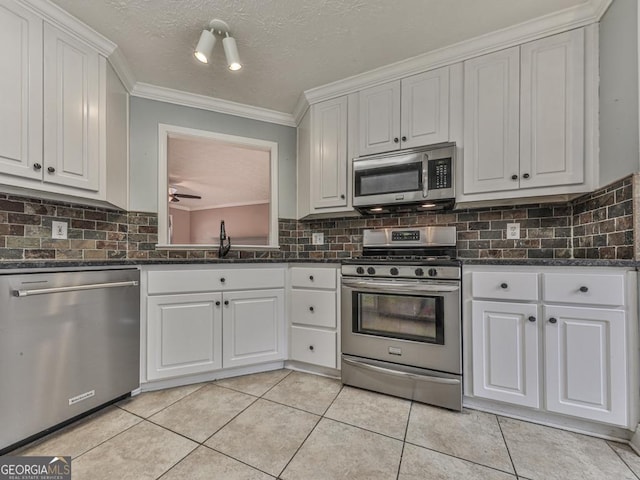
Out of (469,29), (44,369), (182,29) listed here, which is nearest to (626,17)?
(469,29)

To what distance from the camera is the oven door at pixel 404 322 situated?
5.65 feet

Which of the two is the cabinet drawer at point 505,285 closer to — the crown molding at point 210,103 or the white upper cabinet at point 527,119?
the white upper cabinet at point 527,119

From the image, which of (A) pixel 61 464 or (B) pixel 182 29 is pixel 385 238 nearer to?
(B) pixel 182 29

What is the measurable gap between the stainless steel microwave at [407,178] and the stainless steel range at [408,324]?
316mm

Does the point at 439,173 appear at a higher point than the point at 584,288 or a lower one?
higher

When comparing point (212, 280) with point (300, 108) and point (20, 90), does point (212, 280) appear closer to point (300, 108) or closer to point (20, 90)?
point (20, 90)

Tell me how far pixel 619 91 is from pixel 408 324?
5.39ft

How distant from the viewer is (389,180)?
6.91 feet

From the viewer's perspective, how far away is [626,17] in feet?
4.61

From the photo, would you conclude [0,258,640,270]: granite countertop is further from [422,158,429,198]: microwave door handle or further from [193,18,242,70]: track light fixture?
[193,18,242,70]: track light fixture

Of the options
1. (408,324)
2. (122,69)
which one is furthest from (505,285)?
(122,69)

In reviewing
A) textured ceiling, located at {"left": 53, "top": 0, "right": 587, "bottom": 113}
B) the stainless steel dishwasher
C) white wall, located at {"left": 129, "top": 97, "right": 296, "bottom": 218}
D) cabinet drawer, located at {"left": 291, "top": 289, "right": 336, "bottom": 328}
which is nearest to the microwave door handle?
textured ceiling, located at {"left": 53, "top": 0, "right": 587, "bottom": 113}

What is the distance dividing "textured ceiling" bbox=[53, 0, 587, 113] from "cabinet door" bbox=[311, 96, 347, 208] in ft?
0.78

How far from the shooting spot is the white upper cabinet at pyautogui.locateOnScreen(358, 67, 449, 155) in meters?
2.00
